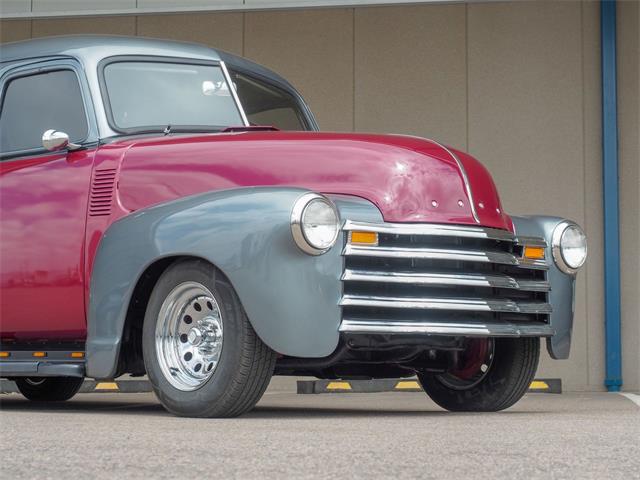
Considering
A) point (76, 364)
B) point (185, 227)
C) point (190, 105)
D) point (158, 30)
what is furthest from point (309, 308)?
point (158, 30)

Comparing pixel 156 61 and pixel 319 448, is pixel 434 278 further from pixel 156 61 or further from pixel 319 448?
pixel 156 61

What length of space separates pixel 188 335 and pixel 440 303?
1.25 m

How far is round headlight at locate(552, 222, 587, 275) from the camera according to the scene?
738cm

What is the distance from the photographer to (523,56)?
15.5m

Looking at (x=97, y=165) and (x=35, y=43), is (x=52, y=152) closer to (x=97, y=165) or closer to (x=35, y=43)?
(x=97, y=165)

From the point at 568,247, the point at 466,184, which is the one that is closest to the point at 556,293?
the point at 568,247

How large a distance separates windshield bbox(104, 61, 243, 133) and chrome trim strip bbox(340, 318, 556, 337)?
1.96m

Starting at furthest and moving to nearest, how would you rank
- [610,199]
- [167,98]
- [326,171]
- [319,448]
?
1. [610,199]
2. [167,98]
3. [326,171]
4. [319,448]

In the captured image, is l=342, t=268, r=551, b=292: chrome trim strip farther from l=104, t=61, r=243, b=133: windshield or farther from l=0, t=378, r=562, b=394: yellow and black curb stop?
l=0, t=378, r=562, b=394: yellow and black curb stop

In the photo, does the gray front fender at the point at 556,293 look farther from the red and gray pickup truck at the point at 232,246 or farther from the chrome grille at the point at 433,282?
the chrome grille at the point at 433,282

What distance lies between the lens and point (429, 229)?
651cm

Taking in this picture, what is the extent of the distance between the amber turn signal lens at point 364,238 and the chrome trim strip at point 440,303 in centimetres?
26

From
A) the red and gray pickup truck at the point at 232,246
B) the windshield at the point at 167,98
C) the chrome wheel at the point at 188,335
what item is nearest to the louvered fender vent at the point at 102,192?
the red and gray pickup truck at the point at 232,246

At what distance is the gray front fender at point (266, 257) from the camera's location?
20.1ft
